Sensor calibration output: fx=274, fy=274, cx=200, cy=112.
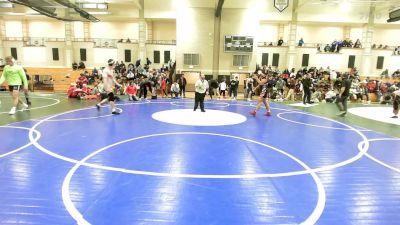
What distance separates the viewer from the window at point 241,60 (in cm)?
2162

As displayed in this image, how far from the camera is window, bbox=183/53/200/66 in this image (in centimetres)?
2147

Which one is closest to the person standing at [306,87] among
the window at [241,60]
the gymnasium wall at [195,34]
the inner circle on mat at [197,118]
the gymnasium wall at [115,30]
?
the inner circle on mat at [197,118]

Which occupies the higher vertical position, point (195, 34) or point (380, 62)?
point (195, 34)

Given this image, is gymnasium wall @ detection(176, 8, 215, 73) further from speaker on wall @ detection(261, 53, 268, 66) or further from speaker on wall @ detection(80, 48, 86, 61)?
speaker on wall @ detection(80, 48, 86, 61)

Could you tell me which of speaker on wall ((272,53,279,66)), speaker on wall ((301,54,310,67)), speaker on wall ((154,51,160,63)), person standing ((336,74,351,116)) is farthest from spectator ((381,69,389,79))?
speaker on wall ((154,51,160,63))

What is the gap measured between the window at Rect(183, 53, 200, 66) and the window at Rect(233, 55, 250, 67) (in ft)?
9.62

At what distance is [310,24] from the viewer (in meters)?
26.9

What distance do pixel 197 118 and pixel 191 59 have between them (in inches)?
519

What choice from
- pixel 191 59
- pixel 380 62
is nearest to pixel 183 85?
pixel 191 59

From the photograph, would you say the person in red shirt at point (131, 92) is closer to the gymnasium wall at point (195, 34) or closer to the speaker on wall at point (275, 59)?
the gymnasium wall at point (195, 34)

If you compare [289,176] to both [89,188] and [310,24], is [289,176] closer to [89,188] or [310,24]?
[89,188]

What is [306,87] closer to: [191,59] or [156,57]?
[191,59]

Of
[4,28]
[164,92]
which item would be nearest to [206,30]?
[164,92]

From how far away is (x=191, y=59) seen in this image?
2153 cm
